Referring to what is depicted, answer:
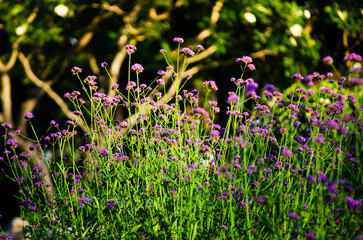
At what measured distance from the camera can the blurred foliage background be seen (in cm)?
577

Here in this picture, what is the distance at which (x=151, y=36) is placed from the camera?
6785 millimetres

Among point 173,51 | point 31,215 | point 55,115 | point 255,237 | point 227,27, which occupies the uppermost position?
point 227,27

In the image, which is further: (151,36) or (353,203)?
(151,36)

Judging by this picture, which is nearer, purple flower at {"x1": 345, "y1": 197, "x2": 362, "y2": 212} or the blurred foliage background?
purple flower at {"x1": 345, "y1": 197, "x2": 362, "y2": 212}

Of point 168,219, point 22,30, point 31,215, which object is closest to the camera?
point 168,219

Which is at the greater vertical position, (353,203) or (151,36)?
(151,36)

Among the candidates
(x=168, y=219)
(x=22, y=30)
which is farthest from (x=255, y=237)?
(x=22, y=30)

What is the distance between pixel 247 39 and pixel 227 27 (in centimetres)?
45

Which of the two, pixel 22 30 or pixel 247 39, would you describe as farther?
pixel 247 39

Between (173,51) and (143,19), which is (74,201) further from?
(143,19)

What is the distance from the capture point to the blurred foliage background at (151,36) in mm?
5766

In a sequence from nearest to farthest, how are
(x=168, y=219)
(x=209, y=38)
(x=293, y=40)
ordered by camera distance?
(x=168, y=219)
(x=293, y=40)
(x=209, y=38)

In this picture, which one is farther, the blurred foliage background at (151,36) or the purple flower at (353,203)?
the blurred foliage background at (151,36)

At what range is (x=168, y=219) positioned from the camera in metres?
2.28
